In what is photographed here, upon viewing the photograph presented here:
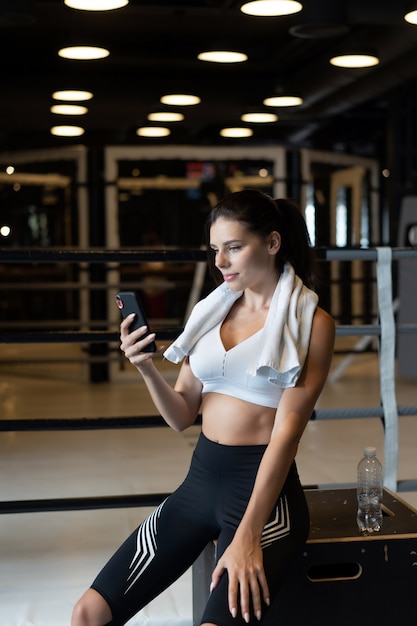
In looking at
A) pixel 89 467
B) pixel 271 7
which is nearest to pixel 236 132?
pixel 271 7

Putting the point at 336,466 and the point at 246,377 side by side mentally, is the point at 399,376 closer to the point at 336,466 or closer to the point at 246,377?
the point at 336,466

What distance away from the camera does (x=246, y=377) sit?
2107 mm

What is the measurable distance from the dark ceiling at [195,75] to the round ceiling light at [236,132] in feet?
0.19

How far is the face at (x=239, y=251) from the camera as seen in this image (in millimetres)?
2137

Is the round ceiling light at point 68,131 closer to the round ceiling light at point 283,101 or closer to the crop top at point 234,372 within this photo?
the round ceiling light at point 283,101

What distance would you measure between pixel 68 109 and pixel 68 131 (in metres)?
0.21

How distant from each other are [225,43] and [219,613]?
19.3 ft

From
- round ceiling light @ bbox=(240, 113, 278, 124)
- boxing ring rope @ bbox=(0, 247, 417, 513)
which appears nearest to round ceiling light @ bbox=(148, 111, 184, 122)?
round ceiling light @ bbox=(240, 113, 278, 124)

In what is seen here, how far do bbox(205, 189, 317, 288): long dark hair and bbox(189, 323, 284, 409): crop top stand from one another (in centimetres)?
21

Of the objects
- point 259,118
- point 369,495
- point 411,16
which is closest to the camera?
point 369,495

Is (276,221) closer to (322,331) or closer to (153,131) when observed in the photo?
(322,331)

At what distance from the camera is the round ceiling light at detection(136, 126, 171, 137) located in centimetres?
908

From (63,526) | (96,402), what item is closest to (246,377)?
(63,526)

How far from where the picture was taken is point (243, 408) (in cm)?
212
